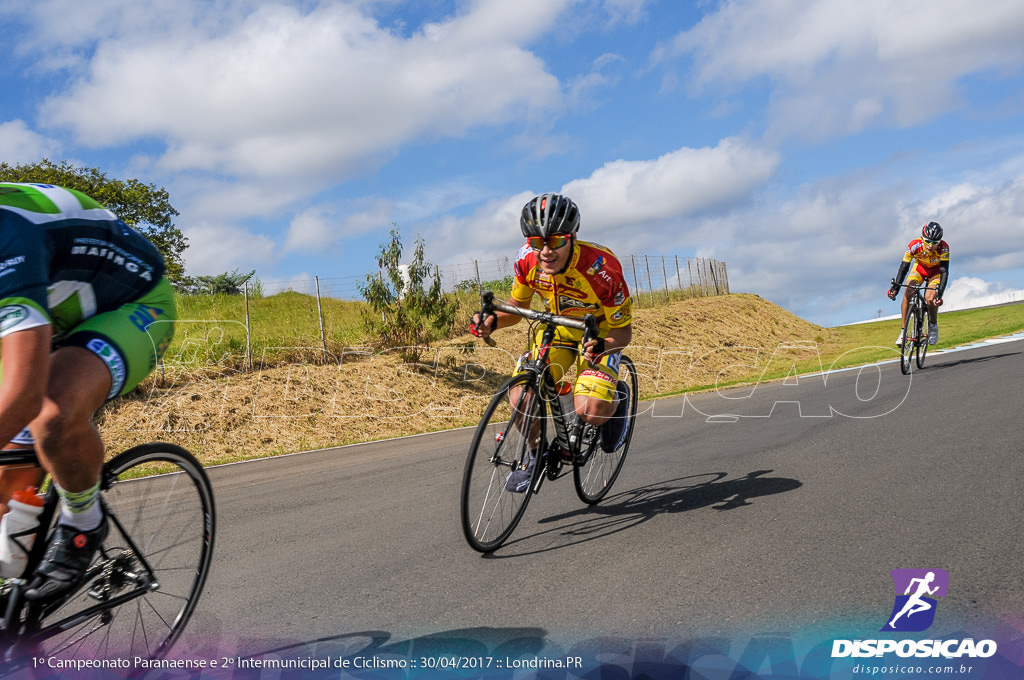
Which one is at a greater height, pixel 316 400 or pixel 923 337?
pixel 316 400

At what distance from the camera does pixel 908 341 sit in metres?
13.1

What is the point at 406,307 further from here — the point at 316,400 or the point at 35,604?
the point at 35,604

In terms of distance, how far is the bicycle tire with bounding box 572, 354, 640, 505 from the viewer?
5617mm

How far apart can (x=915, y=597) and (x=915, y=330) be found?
11006 millimetres

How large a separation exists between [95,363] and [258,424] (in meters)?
9.90

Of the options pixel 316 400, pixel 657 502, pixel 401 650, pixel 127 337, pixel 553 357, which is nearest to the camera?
pixel 127 337

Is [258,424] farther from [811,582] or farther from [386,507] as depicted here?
[811,582]

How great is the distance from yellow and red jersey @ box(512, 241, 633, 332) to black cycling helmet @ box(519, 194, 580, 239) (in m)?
0.26

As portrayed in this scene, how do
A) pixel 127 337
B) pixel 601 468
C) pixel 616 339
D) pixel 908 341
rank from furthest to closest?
pixel 908 341 < pixel 601 468 < pixel 616 339 < pixel 127 337

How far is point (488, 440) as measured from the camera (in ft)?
15.3

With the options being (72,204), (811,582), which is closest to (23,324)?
(72,204)

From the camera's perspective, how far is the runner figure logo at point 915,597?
10.7 feet

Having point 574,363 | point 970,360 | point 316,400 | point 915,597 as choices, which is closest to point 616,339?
point 574,363
